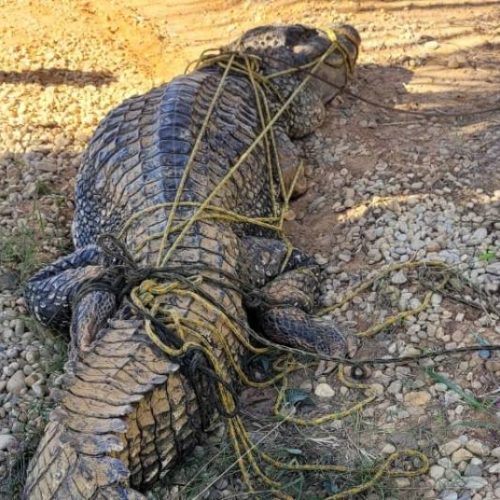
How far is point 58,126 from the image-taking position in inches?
185

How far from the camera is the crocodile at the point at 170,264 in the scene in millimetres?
2432

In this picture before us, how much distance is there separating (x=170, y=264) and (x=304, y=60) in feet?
7.34

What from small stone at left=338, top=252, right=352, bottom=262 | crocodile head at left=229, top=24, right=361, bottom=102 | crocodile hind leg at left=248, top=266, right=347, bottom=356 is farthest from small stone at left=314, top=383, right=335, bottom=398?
crocodile head at left=229, top=24, right=361, bottom=102

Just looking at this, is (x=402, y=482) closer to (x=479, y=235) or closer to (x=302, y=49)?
(x=479, y=235)

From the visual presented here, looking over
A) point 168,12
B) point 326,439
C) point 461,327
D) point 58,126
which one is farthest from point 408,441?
point 168,12

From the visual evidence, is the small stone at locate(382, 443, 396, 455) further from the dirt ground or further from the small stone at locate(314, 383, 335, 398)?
the small stone at locate(314, 383, 335, 398)

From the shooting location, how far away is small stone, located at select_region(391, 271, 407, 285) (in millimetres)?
3403

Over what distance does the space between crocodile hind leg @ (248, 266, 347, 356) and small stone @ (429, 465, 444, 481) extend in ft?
2.20

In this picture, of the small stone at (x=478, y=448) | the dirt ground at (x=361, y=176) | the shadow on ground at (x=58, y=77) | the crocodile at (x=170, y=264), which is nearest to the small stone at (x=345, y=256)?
the dirt ground at (x=361, y=176)

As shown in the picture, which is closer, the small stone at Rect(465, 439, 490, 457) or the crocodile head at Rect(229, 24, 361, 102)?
the small stone at Rect(465, 439, 490, 457)

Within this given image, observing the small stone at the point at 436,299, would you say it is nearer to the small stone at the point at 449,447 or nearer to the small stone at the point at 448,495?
the small stone at the point at 449,447

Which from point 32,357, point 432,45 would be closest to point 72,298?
point 32,357

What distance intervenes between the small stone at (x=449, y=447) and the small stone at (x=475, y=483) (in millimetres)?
121

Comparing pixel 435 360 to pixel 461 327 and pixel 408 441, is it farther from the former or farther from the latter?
pixel 408 441
